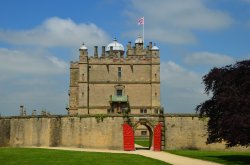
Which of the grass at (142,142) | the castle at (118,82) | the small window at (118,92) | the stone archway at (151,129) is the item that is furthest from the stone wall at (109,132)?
the small window at (118,92)

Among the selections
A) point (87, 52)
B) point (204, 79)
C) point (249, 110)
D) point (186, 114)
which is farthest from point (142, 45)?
point (249, 110)

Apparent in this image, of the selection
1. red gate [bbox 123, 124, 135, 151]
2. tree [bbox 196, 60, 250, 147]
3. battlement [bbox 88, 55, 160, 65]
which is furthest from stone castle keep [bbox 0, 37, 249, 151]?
tree [bbox 196, 60, 250, 147]

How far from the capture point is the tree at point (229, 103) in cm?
3069

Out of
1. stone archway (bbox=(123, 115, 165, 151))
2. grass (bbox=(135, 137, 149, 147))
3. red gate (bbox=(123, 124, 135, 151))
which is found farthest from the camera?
grass (bbox=(135, 137, 149, 147))

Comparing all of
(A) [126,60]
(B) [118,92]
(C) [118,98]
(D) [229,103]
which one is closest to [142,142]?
(C) [118,98]

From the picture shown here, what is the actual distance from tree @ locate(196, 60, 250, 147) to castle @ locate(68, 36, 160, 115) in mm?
32154

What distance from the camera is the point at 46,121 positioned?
5175 centimetres

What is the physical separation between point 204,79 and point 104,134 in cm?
1586

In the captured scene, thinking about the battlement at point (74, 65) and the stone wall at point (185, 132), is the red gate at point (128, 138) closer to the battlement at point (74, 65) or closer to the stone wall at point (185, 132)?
the stone wall at point (185, 132)

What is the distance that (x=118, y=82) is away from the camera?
230 feet

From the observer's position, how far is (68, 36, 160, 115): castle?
69.0 meters

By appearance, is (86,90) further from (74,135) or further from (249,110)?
(249,110)

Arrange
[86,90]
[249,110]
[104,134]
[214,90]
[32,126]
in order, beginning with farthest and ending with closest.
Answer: [86,90]
[32,126]
[104,134]
[214,90]
[249,110]

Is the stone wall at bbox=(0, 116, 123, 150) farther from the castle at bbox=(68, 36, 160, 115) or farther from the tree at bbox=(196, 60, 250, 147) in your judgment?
the castle at bbox=(68, 36, 160, 115)
